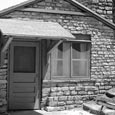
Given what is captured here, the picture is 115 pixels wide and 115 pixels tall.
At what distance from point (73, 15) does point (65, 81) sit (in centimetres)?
220

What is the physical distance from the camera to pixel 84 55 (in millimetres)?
10914

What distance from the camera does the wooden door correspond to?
10016 millimetres

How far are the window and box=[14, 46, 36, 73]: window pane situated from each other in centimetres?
65

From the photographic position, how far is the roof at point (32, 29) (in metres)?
8.44

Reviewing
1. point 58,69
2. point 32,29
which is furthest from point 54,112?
point 32,29

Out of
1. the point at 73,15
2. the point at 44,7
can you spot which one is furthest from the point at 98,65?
the point at 44,7

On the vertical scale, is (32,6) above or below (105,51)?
above

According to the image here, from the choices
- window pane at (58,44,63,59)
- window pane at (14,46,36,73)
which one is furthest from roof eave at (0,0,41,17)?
window pane at (58,44,63,59)

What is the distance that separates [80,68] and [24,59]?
1.96 m

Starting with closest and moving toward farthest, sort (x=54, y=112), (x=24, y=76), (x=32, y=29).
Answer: (x=32, y=29), (x=54, y=112), (x=24, y=76)

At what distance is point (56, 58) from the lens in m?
10.5

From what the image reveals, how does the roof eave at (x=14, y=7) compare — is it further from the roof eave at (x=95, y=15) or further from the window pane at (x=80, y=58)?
the window pane at (x=80, y=58)

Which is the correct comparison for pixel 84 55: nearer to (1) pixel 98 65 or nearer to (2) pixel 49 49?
(1) pixel 98 65

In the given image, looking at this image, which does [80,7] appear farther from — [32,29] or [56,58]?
[32,29]
